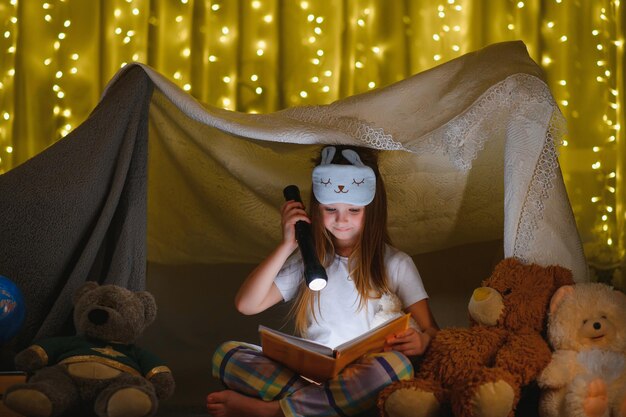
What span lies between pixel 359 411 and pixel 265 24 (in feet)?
4.62

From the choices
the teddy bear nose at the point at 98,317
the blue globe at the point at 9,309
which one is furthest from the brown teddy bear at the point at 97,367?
the blue globe at the point at 9,309

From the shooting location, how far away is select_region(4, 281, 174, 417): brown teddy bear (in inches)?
68.6

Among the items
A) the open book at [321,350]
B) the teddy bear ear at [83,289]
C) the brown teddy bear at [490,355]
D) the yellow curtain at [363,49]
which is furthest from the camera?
the yellow curtain at [363,49]

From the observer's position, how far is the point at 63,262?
6.97ft

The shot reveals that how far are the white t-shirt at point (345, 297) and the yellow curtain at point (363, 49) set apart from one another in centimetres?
81

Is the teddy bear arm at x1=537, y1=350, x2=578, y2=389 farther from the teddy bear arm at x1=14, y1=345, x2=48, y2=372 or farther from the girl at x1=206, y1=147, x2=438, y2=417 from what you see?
the teddy bear arm at x1=14, y1=345, x2=48, y2=372

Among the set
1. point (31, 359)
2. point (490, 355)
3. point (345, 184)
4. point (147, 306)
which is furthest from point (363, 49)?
point (31, 359)

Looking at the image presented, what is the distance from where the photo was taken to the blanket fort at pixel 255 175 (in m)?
1.94

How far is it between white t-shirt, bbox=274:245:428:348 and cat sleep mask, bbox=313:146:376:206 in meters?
0.17

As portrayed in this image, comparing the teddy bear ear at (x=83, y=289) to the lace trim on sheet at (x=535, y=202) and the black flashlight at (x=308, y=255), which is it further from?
the lace trim on sheet at (x=535, y=202)

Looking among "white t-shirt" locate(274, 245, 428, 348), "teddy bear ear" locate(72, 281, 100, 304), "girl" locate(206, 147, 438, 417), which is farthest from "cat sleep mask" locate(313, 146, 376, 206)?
"teddy bear ear" locate(72, 281, 100, 304)

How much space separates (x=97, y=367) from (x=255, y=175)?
67cm

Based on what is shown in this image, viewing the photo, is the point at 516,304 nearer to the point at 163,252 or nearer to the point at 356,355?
the point at 356,355

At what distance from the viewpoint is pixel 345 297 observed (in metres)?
2.08
